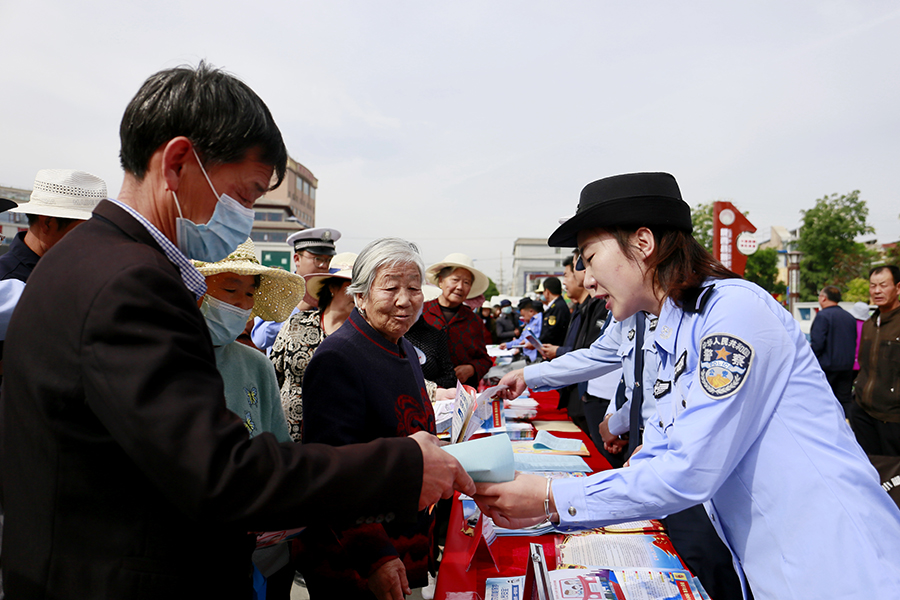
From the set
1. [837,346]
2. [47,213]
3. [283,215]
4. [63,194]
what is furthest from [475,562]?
[283,215]

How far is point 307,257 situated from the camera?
4.61m

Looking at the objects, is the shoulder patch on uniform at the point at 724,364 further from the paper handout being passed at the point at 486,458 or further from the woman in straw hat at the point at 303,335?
the woman in straw hat at the point at 303,335

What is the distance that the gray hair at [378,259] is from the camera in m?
2.26

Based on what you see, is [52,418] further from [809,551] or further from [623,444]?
[623,444]

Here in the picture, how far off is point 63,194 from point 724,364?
3.59 metres

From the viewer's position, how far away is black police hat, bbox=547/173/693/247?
1637 mm

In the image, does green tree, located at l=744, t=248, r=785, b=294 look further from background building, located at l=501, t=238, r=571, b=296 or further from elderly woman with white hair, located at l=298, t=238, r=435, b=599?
elderly woman with white hair, located at l=298, t=238, r=435, b=599

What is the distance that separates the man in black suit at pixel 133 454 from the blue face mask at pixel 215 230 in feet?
0.31

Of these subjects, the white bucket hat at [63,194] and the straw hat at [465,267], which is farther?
the straw hat at [465,267]

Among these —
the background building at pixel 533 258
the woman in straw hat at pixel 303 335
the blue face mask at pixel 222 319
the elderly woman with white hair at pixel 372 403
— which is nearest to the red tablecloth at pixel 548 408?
the woman in straw hat at pixel 303 335

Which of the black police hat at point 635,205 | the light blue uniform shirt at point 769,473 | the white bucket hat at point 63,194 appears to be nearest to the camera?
the light blue uniform shirt at point 769,473

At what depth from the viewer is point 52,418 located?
0.84 m

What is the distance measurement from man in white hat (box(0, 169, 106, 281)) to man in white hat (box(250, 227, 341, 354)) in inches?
67.1

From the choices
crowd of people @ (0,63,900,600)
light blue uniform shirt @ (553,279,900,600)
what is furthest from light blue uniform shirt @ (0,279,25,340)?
light blue uniform shirt @ (553,279,900,600)
